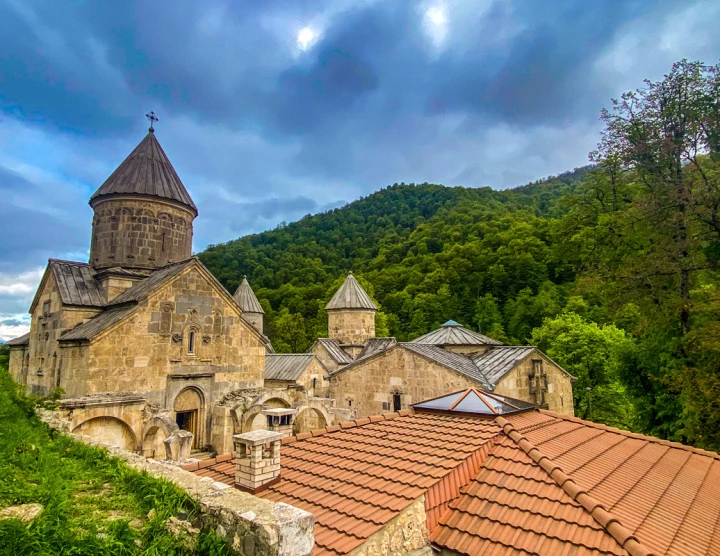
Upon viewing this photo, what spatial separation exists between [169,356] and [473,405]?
9469 mm

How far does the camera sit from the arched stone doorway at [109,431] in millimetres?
9555

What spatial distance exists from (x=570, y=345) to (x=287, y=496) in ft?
73.0

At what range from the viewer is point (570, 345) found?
2272 centimetres

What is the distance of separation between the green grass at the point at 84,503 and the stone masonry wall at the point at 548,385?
10.1 metres

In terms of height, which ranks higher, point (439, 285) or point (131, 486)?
point (439, 285)

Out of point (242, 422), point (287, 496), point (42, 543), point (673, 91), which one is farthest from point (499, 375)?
point (42, 543)

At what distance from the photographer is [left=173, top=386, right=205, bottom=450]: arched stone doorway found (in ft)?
41.0

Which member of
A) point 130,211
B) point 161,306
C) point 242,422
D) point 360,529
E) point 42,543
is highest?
point 130,211

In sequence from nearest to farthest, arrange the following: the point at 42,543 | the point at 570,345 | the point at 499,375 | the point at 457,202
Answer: the point at 42,543 → the point at 499,375 → the point at 570,345 → the point at 457,202

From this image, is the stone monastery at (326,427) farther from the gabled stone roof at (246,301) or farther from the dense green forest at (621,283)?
the gabled stone roof at (246,301)

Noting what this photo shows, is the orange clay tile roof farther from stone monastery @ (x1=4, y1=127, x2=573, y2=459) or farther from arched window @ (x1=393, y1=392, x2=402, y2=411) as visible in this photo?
arched window @ (x1=393, y1=392, x2=402, y2=411)

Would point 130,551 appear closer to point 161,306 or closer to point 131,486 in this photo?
point 131,486

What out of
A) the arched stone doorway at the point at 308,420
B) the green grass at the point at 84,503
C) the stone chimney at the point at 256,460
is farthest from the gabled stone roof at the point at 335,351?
the green grass at the point at 84,503

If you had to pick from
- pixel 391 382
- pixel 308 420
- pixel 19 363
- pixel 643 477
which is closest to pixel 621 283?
pixel 391 382
